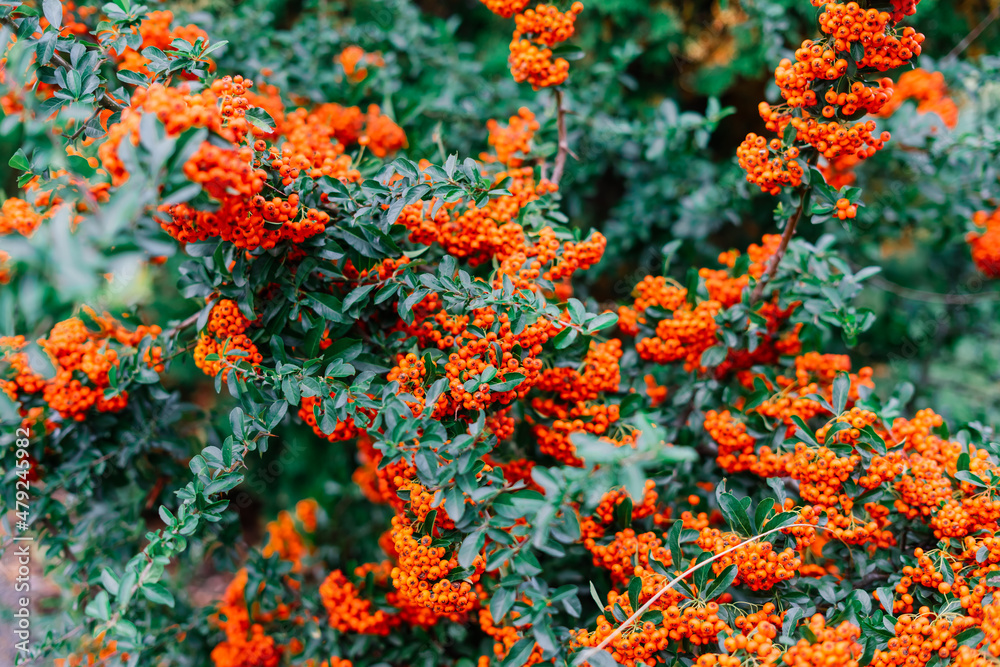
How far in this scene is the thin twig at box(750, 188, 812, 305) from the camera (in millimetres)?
1714

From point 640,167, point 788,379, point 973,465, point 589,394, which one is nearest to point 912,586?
point 973,465

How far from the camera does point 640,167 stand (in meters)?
2.91

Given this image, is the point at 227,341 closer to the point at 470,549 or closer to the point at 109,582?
the point at 109,582

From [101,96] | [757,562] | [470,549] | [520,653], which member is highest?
[101,96]

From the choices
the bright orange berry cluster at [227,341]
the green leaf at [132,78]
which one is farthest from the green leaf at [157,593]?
the green leaf at [132,78]

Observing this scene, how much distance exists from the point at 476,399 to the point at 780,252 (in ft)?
3.54

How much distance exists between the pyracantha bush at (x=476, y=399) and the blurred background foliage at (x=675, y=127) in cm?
51

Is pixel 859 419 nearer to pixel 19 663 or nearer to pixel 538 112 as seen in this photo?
pixel 538 112

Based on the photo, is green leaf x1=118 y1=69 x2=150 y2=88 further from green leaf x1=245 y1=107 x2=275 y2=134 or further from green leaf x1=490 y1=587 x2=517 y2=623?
green leaf x1=490 y1=587 x2=517 y2=623

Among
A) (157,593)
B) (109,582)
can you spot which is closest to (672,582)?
(157,593)

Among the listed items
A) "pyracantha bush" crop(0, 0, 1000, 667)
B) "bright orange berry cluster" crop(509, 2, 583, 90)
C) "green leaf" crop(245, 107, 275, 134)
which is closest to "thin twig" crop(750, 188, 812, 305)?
"pyracantha bush" crop(0, 0, 1000, 667)

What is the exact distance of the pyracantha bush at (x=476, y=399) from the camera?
140 cm

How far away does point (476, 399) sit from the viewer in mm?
1504

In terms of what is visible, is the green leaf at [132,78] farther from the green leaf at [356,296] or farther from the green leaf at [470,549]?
the green leaf at [470,549]
